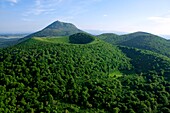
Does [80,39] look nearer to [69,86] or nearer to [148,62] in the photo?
[148,62]

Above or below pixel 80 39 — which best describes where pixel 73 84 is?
below

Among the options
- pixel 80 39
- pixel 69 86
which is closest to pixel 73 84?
pixel 69 86

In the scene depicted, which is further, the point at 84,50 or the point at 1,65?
the point at 84,50

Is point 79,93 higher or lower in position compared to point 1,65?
lower

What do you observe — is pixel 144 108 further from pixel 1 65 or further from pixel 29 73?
pixel 1 65

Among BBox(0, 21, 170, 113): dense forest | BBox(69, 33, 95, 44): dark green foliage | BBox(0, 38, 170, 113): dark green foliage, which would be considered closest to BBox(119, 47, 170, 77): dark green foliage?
BBox(0, 21, 170, 113): dense forest

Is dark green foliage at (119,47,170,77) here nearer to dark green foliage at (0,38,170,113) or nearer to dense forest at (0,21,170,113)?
dense forest at (0,21,170,113)

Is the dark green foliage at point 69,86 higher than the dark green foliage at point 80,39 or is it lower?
lower

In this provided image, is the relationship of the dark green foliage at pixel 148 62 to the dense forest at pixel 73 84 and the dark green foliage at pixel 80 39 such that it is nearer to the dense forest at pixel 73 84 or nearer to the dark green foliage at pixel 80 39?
the dense forest at pixel 73 84

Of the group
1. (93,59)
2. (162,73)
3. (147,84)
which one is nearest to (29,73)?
(93,59)

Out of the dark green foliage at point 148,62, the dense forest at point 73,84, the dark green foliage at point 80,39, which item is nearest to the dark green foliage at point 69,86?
the dense forest at point 73,84

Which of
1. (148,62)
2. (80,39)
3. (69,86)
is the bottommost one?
(69,86)
